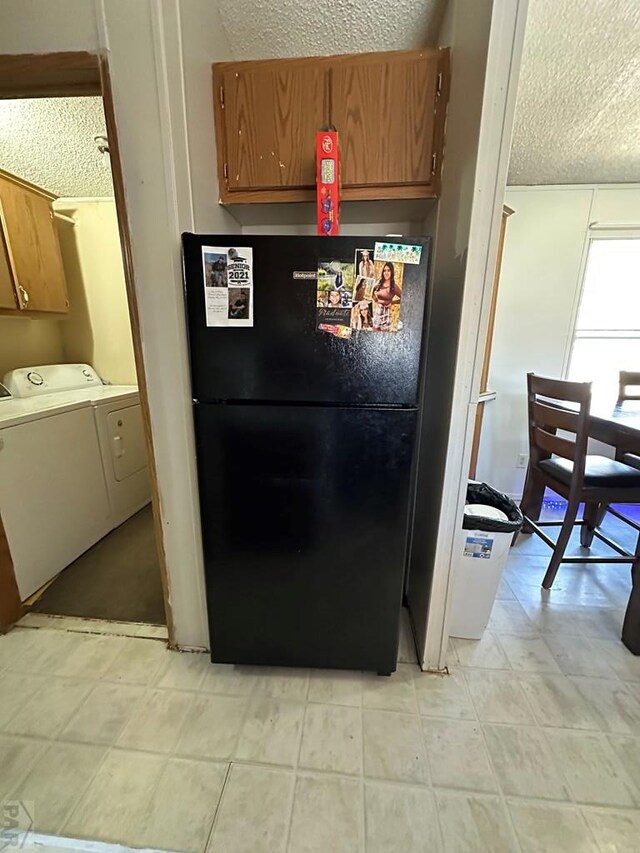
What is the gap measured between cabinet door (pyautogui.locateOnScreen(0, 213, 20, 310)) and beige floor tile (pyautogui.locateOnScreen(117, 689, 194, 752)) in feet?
7.70

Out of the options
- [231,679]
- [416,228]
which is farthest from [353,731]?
[416,228]

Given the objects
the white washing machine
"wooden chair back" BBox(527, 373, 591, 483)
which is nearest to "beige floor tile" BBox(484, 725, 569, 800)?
"wooden chair back" BBox(527, 373, 591, 483)

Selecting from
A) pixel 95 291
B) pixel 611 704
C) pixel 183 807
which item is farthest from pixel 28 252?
pixel 611 704

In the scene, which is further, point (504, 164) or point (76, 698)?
point (76, 698)

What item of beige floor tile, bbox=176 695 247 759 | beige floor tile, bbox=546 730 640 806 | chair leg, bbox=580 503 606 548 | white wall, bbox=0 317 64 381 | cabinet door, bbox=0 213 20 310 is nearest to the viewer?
beige floor tile, bbox=546 730 640 806

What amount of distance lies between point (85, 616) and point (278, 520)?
1.28m

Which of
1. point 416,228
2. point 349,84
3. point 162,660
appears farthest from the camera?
point 416,228

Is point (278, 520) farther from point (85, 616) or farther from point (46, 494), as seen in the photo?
point (46, 494)

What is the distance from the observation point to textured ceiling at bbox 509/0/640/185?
126 cm

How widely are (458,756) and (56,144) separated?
11.4 feet

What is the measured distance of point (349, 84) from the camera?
1214 millimetres

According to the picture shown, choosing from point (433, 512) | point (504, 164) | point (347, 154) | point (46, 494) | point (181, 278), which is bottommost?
point (46, 494)

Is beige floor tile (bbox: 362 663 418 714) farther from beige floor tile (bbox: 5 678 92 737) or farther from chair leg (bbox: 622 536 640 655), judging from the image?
beige floor tile (bbox: 5 678 92 737)

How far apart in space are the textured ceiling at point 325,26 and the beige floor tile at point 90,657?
254 centimetres
